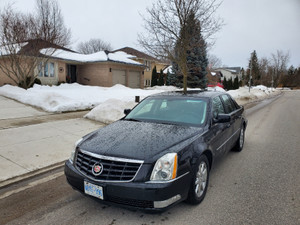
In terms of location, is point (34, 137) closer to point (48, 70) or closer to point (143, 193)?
point (143, 193)

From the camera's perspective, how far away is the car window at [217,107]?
3.91 meters

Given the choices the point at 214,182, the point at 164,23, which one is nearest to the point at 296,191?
the point at 214,182

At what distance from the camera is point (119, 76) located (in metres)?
23.5

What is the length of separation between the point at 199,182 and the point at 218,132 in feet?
3.40

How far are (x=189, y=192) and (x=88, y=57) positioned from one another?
76.4ft

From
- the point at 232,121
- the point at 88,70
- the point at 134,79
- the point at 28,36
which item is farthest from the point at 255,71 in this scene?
the point at 232,121

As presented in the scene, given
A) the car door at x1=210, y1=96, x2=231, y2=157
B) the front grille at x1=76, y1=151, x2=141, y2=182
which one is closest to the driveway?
the front grille at x1=76, y1=151, x2=141, y2=182

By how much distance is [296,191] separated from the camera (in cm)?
337

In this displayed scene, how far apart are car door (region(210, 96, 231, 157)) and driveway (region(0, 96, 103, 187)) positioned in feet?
10.2

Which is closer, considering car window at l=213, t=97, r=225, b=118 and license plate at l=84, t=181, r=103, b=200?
license plate at l=84, t=181, r=103, b=200

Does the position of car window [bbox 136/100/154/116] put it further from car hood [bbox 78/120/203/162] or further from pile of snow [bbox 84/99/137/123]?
pile of snow [bbox 84/99/137/123]

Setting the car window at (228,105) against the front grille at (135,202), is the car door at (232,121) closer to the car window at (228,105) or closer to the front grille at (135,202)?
the car window at (228,105)

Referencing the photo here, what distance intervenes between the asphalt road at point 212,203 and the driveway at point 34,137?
538 mm

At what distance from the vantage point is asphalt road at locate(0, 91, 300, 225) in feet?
8.76
